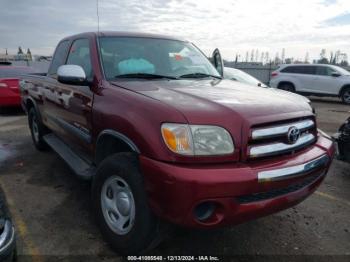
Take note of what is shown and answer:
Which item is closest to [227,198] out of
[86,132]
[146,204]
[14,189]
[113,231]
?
[146,204]

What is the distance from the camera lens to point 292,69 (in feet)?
54.2

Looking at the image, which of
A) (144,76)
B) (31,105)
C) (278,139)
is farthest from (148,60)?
(31,105)

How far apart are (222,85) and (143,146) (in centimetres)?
137

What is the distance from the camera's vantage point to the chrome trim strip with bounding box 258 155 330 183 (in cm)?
247

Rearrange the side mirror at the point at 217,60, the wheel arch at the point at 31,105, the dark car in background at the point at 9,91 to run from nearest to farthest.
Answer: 1. the side mirror at the point at 217,60
2. the wheel arch at the point at 31,105
3. the dark car in background at the point at 9,91

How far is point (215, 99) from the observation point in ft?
9.05

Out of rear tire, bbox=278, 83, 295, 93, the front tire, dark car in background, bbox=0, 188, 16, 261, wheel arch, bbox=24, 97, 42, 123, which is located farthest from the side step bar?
rear tire, bbox=278, 83, 295, 93

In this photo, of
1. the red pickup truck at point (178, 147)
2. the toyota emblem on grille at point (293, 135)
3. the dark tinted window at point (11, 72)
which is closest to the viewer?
the red pickup truck at point (178, 147)

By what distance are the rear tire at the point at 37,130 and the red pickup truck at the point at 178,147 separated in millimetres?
2161

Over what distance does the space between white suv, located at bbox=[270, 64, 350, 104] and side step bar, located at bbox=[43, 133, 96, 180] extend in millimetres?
13261

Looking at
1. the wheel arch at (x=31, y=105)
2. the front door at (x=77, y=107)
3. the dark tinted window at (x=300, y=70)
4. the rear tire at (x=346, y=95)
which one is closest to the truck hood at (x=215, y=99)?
the front door at (x=77, y=107)

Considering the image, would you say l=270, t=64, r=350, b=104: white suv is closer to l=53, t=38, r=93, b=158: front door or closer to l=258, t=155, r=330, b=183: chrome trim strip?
l=53, t=38, r=93, b=158: front door

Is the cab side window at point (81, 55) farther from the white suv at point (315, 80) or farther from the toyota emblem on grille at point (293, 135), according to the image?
the white suv at point (315, 80)

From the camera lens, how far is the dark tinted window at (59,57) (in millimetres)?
4748
